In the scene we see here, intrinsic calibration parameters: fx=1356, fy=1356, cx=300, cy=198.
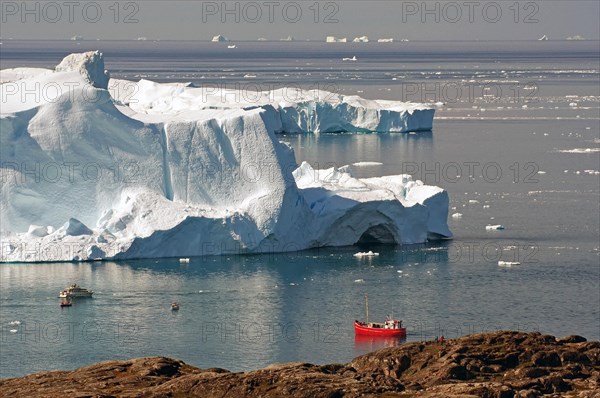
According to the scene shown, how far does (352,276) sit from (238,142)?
529 centimetres

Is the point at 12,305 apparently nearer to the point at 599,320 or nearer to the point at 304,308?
the point at 304,308

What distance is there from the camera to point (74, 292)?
30.7m

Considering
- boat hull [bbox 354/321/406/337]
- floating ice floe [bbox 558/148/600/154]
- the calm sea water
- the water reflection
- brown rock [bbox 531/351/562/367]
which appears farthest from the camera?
floating ice floe [bbox 558/148/600/154]

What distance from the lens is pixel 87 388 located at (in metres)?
18.1

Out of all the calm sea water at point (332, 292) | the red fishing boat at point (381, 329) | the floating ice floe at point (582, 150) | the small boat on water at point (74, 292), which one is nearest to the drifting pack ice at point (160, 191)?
the calm sea water at point (332, 292)

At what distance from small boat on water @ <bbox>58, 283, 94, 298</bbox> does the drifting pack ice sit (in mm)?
3026

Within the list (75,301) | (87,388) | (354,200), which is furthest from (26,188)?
(87,388)

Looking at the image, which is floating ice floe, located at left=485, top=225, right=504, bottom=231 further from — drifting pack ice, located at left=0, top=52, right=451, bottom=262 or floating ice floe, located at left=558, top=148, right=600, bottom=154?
floating ice floe, located at left=558, top=148, right=600, bottom=154

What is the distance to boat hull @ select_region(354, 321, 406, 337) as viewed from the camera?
1089 inches

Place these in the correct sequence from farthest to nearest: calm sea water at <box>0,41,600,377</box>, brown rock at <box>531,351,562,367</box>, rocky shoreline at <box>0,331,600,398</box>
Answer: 1. calm sea water at <box>0,41,600,377</box>
2. brown rock at <box>531,351,562,367</box>
3. rocky shoreline at <box>0,331,600,398</box>

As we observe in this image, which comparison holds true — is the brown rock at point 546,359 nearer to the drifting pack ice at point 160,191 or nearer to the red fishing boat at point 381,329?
the red fishing boat at point 381,329

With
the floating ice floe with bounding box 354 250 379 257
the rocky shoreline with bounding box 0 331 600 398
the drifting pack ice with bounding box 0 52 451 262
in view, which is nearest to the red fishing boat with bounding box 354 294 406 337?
the floating ice floe with bounding box 354 250 379 257

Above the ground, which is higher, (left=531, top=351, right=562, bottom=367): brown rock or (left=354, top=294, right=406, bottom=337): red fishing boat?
(left=531, top=351, right=562, bottom=367): brown rock

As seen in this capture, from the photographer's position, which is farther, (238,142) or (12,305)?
(238,142)
